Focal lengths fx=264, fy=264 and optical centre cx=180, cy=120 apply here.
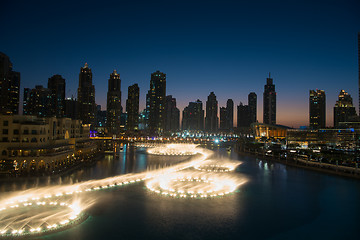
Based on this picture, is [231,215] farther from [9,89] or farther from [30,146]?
[9,89]

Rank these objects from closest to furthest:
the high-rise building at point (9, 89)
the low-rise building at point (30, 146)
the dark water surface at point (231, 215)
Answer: the dark water surface at point (231, 215)
the low-rise building at point (30, 146)
the high-rise building at point (9, 89)

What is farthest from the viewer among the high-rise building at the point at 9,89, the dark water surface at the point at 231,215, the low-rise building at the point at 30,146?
the high-rise building at the point at 9,89

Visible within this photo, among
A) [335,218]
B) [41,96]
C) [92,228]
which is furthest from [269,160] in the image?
[41,96]

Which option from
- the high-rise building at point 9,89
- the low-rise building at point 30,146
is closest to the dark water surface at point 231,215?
the low-rise building at point 30,146

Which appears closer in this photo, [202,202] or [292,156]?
[202,202]

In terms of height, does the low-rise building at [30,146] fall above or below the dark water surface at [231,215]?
above

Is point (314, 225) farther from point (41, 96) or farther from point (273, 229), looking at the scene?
point (41, 96)

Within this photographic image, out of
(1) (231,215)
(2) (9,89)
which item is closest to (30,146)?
(1) (231,215)

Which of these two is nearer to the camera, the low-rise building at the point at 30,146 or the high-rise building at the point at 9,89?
the low-rise building at the point at 30,146

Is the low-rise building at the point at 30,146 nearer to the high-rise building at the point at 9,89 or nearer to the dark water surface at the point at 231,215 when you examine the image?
the dark water surface at the point at 231,215
